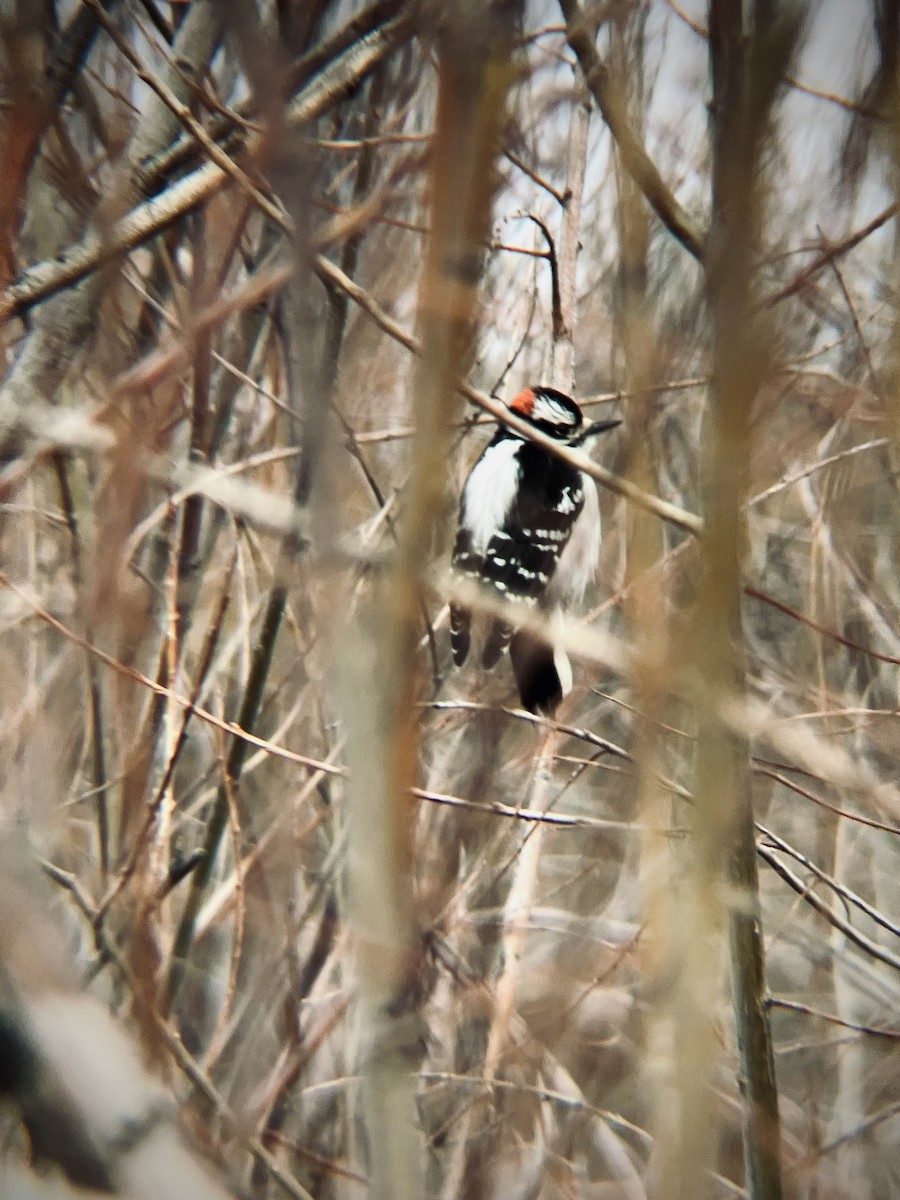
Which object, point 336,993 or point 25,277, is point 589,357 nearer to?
point 25,277

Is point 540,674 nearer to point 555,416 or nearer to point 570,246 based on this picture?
point 555,416

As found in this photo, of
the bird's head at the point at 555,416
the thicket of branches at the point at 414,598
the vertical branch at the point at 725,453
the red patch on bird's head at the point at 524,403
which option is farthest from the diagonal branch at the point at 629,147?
→ the red patch on bird's head at the point at 524,403

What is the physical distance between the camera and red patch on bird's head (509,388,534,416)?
5.60 feet

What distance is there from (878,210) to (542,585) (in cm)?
93

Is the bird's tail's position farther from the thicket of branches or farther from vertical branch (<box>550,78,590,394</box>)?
vertical branch (<box>550,78,590,394</box>)

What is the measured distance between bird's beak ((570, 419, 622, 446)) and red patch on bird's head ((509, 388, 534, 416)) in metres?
0.11

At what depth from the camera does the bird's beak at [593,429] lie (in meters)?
1.75

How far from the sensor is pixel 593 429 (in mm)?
1780

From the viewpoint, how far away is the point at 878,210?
980 mm

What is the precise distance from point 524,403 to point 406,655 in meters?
1.35

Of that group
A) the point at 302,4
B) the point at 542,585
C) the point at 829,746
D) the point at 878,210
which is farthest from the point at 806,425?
the point at 302,4

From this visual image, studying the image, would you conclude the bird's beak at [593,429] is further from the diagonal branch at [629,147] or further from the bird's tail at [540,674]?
the diagonal branch at [629,147]

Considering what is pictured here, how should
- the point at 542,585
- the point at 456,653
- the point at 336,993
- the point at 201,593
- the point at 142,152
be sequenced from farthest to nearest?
the point at 542,585 < the point at 456,653 < the point at 201,593 < the point at 336,993 < the point at 142,152

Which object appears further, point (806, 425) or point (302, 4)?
point (806, 425)
